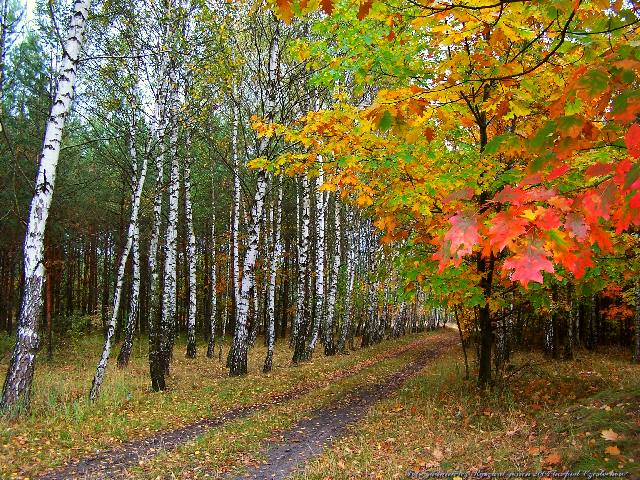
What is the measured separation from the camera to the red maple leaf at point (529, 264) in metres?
1.49

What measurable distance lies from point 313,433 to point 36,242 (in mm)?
6046

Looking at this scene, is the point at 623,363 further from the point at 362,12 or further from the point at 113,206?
the point at 113,206

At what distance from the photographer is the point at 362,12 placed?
2549mm

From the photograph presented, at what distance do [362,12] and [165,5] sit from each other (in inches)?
433

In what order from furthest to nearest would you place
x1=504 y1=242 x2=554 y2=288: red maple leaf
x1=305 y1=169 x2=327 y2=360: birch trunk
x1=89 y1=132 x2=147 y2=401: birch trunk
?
1. x1=305 y1=169 x2=327 y2=360: birch trunk
2. x1=89 y1=132 x2=147 y2=401: birch trunk
3. x1=504 y1=242 x2=554 y2=288: red maple leaf

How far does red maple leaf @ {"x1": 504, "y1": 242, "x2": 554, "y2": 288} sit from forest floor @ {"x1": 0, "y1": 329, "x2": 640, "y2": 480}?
3.53 metres

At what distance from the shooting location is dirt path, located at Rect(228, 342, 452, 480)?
234 inches

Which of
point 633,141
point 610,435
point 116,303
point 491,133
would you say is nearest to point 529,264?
point 633,141

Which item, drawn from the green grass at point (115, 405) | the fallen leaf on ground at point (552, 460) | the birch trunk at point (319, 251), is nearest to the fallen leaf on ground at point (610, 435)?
the fallen leaf on ground at point (552, 460)

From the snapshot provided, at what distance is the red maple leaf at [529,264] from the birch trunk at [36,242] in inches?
326

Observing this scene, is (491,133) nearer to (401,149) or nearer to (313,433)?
(401,149)

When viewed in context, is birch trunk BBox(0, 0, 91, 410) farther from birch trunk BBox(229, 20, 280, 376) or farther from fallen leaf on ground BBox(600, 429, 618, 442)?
fallen leaf on ground BBox(600, 429, 618, 442)

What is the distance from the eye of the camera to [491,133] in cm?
909

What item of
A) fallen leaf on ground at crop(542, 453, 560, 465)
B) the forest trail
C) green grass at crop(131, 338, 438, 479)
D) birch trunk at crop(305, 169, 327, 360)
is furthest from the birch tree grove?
green grass at crop(131, 338, 438, 479)
